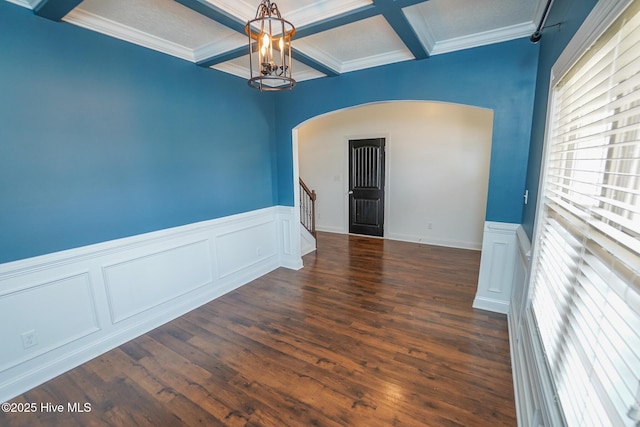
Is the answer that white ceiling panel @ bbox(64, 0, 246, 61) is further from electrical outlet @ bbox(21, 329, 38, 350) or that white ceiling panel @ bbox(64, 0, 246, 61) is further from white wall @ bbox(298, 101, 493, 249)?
electrical outlet @ bbox(21, 329, 38, 350)

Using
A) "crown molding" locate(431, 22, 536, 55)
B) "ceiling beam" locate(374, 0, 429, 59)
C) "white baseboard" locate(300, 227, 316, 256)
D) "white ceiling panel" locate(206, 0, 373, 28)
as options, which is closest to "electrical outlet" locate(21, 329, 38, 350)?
"white ceiling panel" locate(206, 0, 373, 28)

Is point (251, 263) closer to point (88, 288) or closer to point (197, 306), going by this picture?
point (197, 306)

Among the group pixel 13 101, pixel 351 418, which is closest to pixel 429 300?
pixel 351 418

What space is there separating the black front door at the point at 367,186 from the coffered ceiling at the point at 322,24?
2.67 metres

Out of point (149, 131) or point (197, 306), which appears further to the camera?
point (197, 306)

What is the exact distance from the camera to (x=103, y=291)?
243 cm

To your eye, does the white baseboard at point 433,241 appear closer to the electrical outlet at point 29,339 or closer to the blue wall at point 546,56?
the blue wall at point 546,56

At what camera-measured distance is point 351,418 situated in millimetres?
1762

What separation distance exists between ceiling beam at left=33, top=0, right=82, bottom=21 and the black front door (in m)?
4.68

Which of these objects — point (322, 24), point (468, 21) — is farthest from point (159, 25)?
point (468, 21)

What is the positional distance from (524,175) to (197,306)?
3686 mm

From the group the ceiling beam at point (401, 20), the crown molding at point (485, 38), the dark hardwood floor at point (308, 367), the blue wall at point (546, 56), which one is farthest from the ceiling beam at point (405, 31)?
the dark hardwood floor at point (308, 367)

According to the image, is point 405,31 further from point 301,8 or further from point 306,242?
point 306,242

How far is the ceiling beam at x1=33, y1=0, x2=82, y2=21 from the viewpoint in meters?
Answer: 1.83
